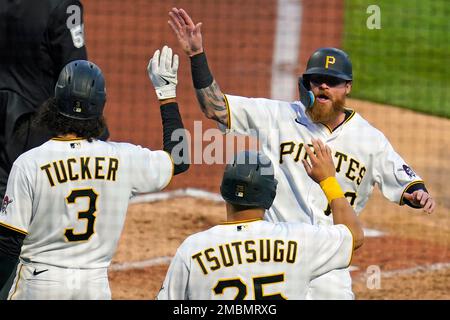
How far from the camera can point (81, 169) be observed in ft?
17.6

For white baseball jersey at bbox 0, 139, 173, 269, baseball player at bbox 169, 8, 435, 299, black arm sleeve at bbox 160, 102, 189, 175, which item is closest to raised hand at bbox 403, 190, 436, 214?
baseball player at bbox 169, 8, 435, 299

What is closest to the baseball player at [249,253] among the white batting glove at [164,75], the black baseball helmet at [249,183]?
the black baseball helmet at [249,183]

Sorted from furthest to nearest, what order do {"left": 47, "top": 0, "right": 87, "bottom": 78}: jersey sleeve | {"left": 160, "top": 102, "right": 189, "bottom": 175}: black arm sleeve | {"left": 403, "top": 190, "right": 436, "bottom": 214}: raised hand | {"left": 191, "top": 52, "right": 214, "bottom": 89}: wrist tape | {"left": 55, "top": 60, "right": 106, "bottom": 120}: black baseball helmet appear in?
{"left": 47, "top": 0, "right": 87, "bottom": 78}: jersey sleeve < {"left": 191, "top": 52, "right": 214, "bottom": 89}: wrist tape < {"left": 403, "top": 190, "right": 436, "bottom": 214}: raised hand < {"left": 160, "top": 102, "right": 189, "bottom": 175}: black arm sleeve < {"left": 55, "top": 60, "right": 106, "bottom": 120}: black baseball helmet

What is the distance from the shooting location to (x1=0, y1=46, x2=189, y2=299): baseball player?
5.33m

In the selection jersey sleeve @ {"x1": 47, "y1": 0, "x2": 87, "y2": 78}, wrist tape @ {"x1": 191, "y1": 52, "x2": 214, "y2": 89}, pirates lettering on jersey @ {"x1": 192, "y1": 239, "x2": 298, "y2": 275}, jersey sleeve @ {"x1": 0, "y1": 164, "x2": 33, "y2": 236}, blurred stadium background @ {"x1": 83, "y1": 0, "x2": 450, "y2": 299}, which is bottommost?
blurred stadium background @ {"x1": 83, "y1": 0, "x2": 450, "y2": 299}

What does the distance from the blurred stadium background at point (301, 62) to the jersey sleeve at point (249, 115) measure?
3.90m

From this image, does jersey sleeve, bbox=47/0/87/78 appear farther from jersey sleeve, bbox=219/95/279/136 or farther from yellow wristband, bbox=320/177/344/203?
yellow wristband, bbox=320/177/344/203

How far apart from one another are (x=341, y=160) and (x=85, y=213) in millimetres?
1737

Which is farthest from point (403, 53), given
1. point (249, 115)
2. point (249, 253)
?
point (249, 253)

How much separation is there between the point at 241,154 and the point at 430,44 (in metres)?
11.2

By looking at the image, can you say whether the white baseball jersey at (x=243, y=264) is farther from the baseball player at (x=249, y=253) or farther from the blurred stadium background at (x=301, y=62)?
the blurred stadium background at (x=301, y=62)

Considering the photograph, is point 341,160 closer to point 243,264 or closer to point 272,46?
point 243,264

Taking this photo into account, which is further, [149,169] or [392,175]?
[392,175]

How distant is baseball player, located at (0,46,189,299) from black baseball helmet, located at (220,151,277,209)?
2.24 feet
